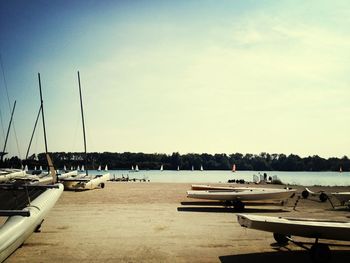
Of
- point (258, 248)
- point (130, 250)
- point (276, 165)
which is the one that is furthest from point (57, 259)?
point (276, 165)

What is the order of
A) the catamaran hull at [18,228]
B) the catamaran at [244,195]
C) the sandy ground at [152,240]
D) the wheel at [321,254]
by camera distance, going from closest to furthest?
the catamaran hull at [18,228] < the wheel at [321,254] < the sandy ground at [152,240] < the catamaran at [244,195]

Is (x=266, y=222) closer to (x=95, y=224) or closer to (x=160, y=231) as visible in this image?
(x=160, y=231)

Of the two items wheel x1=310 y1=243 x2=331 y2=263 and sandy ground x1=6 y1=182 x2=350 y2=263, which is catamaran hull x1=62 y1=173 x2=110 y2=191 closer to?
sandy ground x1=6 y1=182 x2=350 y2=263

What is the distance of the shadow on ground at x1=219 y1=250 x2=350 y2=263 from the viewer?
7.92 m

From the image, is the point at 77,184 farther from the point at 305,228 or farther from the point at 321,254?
the point at 321,254

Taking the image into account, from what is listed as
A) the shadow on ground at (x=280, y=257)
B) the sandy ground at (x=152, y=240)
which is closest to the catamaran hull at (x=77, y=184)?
the sandy ground at (x=152, y=240)

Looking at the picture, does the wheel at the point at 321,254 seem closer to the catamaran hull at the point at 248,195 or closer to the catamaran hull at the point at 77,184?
the catamaran hull at the point at 248,195

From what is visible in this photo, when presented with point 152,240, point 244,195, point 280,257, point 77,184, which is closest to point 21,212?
point 152,240

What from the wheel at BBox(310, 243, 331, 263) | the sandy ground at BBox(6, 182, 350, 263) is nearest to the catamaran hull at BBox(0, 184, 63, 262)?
the sandy ground at BBox(6, 182, 350, 263)

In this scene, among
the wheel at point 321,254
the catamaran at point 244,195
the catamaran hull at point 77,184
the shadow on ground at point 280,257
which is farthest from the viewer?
the catamaran hull at point 77,184

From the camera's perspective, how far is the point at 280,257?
8.24 m

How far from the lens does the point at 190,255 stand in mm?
8320

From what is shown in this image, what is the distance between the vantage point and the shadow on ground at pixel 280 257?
26.0 feet

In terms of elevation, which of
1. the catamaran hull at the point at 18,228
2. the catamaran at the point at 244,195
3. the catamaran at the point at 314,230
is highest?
the catamaran hull at the point at 18,228
